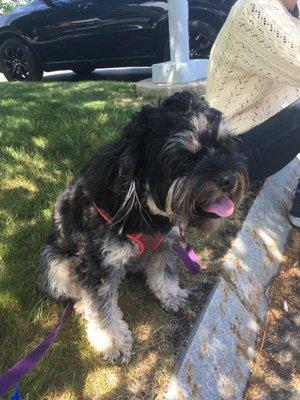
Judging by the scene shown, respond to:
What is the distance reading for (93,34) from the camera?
333 inches

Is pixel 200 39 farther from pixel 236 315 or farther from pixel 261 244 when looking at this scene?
pixel 236 315

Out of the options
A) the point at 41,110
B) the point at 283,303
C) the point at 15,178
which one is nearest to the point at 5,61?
the point at 41,110

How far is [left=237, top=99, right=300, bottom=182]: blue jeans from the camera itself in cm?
405

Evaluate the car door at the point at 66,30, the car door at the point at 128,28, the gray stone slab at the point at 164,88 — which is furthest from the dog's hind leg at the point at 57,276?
the car door at the point at 66,30

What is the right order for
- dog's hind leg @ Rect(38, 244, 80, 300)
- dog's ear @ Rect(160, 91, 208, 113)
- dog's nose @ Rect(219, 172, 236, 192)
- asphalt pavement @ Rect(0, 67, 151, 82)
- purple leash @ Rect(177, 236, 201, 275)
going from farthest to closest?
asphalt pavement @ Rect(0, 67, 151, 82) → purple leash @ Rect(177, 236, 201, 275) → dog's hind leg @ Rect(38, 244, 80, 300) → dog's ear @ Rect(160, 91, 208, 113) → dog's nose @ Rect(219, 172, 236, 192)

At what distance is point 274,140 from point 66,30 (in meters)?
5.86

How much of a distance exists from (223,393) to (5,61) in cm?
857

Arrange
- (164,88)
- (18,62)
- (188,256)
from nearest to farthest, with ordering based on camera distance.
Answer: (188,256)
(164,88)
(18,62)

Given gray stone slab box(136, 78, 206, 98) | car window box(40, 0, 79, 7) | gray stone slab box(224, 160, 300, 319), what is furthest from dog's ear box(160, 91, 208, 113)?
car window box(40, 0, 79, 7)

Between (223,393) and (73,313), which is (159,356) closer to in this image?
(223,393)

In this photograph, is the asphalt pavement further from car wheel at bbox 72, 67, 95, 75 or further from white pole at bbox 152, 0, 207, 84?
white pole at bbox 152, 0, 207, 84

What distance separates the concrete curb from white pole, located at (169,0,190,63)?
3.13m

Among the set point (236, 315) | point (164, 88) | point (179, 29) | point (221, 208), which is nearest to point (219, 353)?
point (236, 315)

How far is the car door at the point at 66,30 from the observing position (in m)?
8.44
